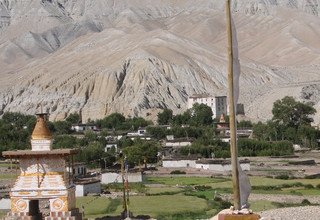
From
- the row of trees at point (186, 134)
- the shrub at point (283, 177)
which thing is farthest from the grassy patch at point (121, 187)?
the row of trees at point (186, 134)

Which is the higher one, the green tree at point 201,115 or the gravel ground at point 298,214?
the green tree at point 201,115

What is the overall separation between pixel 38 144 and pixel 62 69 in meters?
151

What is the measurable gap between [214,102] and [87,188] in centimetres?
8491

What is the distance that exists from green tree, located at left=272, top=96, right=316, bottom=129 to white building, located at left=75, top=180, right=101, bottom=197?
65551 millimetres

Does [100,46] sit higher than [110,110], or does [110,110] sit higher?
[100,46]

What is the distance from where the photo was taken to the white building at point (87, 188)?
1780 inches

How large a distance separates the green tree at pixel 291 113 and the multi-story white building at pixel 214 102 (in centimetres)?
1871

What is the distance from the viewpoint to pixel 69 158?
2025 centimetres

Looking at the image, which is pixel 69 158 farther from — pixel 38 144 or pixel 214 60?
pixel 214 60

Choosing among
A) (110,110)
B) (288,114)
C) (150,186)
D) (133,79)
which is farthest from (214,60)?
(150,186)

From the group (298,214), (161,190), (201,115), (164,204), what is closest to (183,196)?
(164,204)

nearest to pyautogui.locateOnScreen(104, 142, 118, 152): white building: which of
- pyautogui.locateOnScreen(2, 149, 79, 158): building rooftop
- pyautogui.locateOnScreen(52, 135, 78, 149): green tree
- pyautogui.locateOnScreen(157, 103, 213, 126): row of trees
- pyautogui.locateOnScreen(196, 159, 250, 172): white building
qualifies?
pyautogui.locateOnScreen(52, 135, 78, 149): green tree

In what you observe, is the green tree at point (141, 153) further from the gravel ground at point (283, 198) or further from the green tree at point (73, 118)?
the green tree at point (73, 118)

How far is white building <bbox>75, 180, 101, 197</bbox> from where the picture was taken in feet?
148
